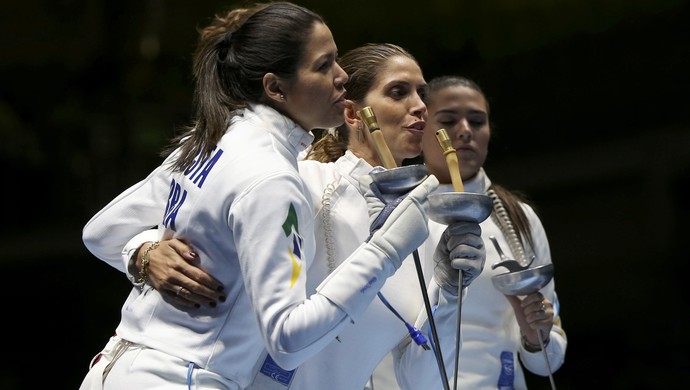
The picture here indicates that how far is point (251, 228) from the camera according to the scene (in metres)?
1.49

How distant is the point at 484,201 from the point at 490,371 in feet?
2.86

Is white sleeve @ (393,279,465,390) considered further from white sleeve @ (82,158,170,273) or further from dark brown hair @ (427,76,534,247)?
dark brown hair @ (427,76,534,247)

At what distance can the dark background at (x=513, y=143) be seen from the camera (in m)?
3.76

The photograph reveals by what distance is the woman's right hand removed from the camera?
157 centimetres

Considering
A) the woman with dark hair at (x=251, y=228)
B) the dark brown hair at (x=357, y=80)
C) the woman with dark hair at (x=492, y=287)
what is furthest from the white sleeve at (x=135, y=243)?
the woman with dark hair at (x=492, y=287)

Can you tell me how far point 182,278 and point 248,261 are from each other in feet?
0.48

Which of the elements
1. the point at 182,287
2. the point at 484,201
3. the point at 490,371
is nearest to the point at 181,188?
the point at 182,287

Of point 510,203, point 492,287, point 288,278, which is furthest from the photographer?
point 510,203

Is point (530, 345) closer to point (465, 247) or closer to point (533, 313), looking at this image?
point (533, 313)

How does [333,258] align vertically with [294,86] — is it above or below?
below

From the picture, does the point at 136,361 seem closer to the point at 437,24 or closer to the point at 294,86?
the point at 294,86

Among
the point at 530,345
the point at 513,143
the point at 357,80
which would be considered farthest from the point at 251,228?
the point at 513,143

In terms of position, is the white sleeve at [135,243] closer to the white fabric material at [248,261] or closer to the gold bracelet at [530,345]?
the white fabric material at [248,261]

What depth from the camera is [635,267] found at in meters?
3.80
